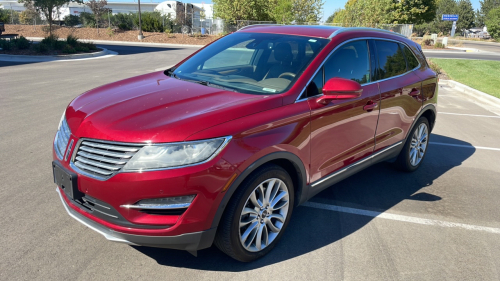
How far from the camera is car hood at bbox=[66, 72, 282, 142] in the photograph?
8.66 feet

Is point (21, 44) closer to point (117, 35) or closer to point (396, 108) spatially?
point (117, 35)

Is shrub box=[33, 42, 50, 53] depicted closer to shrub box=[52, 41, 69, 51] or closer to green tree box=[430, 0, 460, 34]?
shrub box=[52, 41, 69, 51]

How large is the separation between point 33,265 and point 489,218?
175 inches

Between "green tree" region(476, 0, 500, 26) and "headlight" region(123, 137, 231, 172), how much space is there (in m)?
95.9

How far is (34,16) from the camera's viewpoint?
148 feet

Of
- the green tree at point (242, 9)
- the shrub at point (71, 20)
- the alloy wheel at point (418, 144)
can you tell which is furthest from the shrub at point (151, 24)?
the alloy wheel at point (418, 144)

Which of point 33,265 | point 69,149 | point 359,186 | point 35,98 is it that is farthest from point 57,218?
point 35,98

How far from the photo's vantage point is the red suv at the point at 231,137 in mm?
2600

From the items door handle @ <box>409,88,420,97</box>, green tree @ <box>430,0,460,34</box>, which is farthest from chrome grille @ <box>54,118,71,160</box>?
green tree @ <box>430,0,460,34</box>

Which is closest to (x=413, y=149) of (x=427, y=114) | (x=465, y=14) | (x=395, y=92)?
(x=427, y=114)

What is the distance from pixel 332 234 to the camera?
3.71 metres

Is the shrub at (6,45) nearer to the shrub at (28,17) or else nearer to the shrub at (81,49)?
the shrub at (81,49)

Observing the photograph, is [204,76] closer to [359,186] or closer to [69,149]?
[69,149]

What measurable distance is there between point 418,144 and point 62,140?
4501 millimetres
